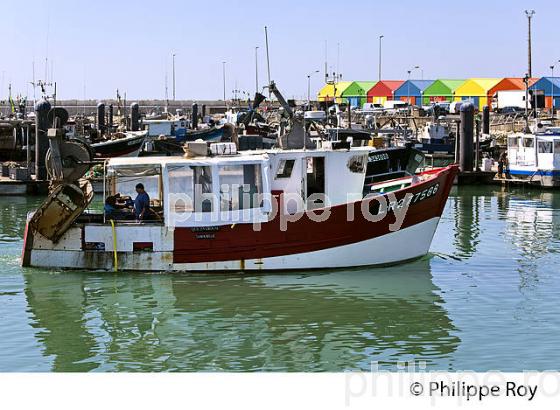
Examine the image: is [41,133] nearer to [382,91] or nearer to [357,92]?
[382,91]

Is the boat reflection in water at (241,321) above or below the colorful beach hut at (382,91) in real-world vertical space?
below

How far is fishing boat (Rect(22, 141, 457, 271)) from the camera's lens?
63.7 ft

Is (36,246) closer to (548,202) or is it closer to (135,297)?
(135,297)

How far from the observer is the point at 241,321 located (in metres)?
16.7

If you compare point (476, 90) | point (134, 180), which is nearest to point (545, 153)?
point (134, 180)

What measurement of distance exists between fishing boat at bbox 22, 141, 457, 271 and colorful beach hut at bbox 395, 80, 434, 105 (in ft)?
255

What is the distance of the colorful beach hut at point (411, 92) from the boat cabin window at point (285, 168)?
77060 millimetres

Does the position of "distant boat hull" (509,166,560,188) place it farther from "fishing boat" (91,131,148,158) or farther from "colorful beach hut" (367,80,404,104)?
"colorful beach hut" (367,80,404,104)

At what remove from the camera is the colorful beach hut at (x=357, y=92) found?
101m

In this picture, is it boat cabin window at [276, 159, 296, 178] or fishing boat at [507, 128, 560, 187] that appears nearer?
boat cabin window at [276, 159, 296, 178]

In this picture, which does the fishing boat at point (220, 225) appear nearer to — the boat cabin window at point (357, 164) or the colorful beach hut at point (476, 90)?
the boat cabin window at point (357, 164)

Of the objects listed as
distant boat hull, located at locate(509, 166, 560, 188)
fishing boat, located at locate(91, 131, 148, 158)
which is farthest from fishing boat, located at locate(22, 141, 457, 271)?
fishing boat, located at locate(91, 131, 148, 158)

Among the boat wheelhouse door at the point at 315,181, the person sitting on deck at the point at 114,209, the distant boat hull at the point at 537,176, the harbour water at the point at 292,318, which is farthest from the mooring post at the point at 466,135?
the person sitting on deck at the point at 114,209

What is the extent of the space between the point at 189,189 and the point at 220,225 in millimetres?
992
